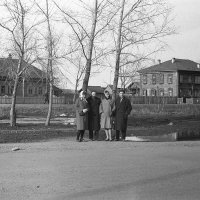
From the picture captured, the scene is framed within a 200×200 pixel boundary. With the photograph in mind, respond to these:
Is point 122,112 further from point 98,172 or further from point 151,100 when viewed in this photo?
point 151,100

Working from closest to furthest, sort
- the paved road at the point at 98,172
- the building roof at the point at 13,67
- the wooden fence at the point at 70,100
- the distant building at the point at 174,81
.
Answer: the paved road at the point at 98,172
the building roof at the point at 13,67
the wooden fence at the point at 70,100
the distant building at the point at 174,81

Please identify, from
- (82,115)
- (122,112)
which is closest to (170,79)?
(122,112)

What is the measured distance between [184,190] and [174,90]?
3354 inches

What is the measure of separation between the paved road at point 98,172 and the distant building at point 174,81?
260ft

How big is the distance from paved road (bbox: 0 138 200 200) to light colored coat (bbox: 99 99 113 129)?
73.8 inches

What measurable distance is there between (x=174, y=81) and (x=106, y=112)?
254 ft

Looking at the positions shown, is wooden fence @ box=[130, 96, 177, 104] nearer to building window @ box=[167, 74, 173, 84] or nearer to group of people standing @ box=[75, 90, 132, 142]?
building window @ box=[167, 74, 173, 84]

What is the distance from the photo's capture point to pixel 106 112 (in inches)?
609

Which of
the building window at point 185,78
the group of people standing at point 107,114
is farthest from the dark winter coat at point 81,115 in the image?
the building window at point 185,78

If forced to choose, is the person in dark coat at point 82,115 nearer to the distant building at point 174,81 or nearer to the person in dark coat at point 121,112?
the person in dark coat at point 121,112

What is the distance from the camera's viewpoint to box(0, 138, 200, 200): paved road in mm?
7141

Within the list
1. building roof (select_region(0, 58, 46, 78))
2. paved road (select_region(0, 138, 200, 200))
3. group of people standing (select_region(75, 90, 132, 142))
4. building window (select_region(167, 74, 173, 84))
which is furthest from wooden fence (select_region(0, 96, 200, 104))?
paved road (select_region(0, 138, 200, 200))

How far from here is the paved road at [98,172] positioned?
714cm

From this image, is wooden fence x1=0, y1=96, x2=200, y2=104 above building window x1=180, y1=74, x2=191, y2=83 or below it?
below
